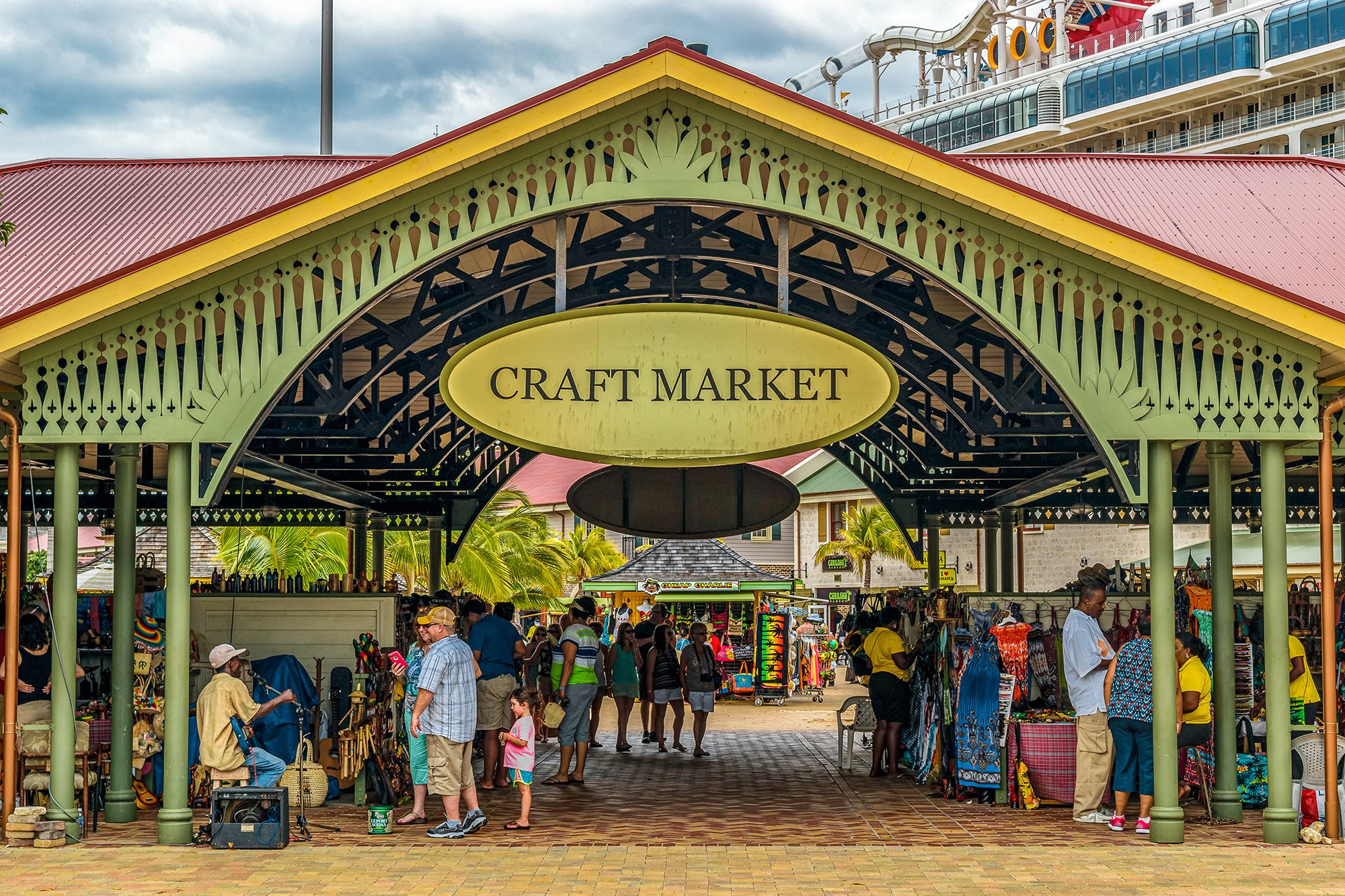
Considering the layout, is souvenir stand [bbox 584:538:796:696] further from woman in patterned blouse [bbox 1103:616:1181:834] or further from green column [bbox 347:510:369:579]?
woman in patterned blouse [bbox 1103:616:1181:834]

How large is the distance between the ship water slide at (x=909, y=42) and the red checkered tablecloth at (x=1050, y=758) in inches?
3798

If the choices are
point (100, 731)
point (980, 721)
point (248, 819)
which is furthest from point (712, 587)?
point (248, 819)

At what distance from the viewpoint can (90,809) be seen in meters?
11.3

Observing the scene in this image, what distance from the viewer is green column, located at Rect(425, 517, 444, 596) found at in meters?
21.5

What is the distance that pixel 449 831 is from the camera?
34.3ft

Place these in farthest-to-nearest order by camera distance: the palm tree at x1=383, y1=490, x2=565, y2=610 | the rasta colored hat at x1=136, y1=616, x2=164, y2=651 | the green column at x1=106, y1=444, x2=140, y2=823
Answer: the palm tree at x1=383, y1=490, x2=565, y2=610 < the rasta colored hat at x1=136, y1=616, x2=164, y2=651 < the green column at x1=106, y1=444, x2=140, y2=823

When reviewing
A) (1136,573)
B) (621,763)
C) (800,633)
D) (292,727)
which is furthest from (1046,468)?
(800,633)

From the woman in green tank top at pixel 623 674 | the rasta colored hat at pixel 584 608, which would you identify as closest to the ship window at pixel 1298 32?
the woman in green tank top at pixel 623 674

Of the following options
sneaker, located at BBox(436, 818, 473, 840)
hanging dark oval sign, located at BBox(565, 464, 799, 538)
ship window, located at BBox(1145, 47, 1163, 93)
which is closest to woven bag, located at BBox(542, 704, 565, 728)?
sneaker, located at BBox(436, 818, 473, 840)

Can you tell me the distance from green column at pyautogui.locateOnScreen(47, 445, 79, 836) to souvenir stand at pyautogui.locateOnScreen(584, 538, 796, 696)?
63.7 ft

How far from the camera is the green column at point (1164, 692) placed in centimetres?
1012

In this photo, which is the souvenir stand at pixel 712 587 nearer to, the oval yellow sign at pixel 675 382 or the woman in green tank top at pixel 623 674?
the woman in green tank top at pixel 623 674

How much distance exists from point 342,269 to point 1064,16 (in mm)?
97110

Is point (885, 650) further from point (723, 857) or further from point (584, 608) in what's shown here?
point (723, 857)
